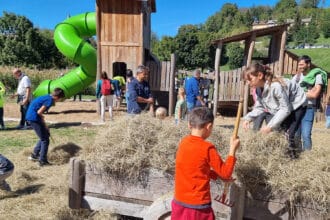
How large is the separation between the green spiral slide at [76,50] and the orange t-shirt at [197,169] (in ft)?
37.0

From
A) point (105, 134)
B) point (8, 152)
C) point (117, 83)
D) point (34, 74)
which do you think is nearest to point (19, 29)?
point (34, 74)

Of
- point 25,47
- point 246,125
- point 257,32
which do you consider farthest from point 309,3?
point 246,125

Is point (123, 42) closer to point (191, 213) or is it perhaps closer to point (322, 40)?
point (191, 213)

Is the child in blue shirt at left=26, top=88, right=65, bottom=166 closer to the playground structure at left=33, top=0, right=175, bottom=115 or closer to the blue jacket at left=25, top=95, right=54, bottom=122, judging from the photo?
the blue jacket at left=25, top=95, right=54, bottom=122

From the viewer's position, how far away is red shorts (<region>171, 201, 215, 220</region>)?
2395 millimetres

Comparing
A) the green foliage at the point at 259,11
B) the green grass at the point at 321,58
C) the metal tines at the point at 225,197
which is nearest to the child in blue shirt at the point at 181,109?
the metal tines at the point at 225,197

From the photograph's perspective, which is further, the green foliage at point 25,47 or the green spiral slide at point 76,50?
the green foliage at point 25,47

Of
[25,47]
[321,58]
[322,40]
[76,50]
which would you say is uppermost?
[322,40]

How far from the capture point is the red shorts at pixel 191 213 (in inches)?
94.3

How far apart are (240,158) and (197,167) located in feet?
2.44

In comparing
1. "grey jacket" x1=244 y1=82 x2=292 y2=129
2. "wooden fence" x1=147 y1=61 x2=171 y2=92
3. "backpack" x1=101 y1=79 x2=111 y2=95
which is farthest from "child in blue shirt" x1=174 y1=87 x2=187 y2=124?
"grey jacket" x1=244 y1=82 x2=292 y2=129

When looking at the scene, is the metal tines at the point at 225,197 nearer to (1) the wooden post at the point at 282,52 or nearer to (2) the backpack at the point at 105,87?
(2) the backpack at the point at 105,87

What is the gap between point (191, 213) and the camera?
2404mm

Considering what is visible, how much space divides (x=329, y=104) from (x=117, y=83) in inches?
311
